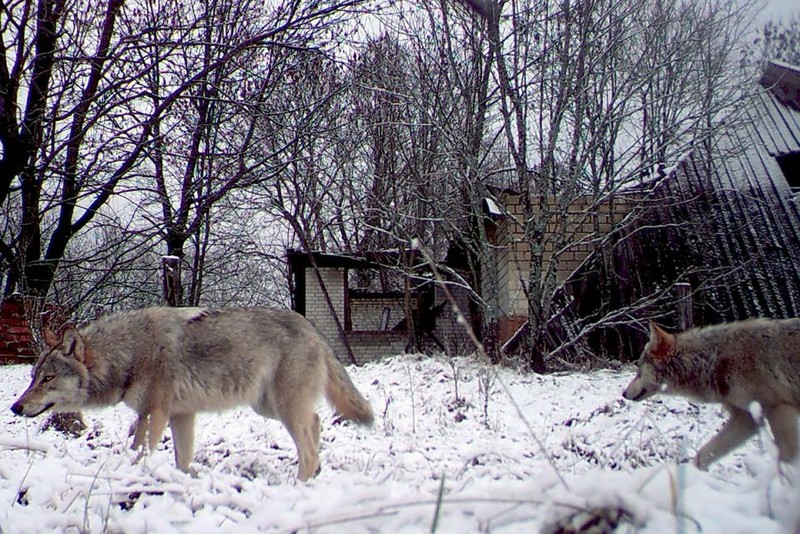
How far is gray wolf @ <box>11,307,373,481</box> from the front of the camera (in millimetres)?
5367

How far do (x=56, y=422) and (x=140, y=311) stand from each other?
11.9 ft

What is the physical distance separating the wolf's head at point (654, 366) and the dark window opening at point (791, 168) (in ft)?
45.5

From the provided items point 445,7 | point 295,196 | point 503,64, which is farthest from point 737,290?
point 295,196

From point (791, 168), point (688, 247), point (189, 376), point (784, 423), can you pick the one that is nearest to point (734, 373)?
point (784, 423)

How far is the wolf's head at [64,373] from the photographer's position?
215 inches

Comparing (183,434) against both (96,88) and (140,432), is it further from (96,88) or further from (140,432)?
(96,88)

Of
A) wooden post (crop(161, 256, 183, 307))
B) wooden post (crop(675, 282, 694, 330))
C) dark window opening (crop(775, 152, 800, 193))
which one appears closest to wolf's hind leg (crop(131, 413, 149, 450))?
wooden post (crop(161, 256, 183, 307))

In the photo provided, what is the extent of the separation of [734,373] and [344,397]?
335 centimetres

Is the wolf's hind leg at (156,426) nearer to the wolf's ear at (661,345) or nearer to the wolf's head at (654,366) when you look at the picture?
the wolf's head at (654,366)

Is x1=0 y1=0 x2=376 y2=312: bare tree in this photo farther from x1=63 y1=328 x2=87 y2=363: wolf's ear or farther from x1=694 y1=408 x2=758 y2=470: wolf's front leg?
x1=694 y1=408 x2=758 y2=470: wolf's front leg

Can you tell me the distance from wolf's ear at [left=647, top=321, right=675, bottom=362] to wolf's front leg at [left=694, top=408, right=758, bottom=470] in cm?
103

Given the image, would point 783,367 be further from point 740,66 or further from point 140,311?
point 740,66

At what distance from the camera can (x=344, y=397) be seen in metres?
5.70

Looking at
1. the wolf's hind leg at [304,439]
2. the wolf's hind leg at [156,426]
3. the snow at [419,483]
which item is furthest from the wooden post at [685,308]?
the wolf's hind leg at [156,426]
